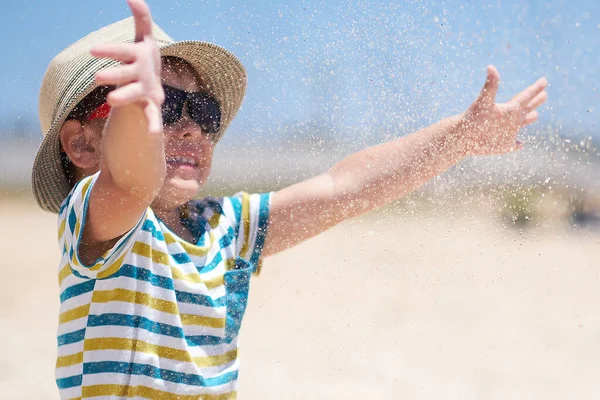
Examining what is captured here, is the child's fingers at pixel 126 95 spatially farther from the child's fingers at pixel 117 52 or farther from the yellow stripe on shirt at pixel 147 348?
the yellow stripe on shirt at pixel 147 348

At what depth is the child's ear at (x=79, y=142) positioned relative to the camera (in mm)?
2279

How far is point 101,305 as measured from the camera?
2.04 m

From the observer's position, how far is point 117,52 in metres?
1.47

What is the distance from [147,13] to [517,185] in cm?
393

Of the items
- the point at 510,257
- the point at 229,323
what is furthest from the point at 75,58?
the point at 510,257

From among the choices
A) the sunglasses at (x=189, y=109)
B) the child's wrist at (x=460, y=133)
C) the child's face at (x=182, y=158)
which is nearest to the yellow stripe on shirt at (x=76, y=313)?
the child's face at (x=182, y=158)

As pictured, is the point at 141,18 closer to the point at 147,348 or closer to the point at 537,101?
the point at 147,348

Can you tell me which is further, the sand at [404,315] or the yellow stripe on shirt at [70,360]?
the sand at [404,315]

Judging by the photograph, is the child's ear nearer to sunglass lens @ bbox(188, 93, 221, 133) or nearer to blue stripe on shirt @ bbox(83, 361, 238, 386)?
sunglass lens @ bbox(188, 93, 221, 133)

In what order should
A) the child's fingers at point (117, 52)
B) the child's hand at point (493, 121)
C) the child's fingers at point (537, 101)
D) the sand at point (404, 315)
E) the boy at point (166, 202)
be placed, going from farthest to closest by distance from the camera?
1. the sand at point (404, 315)
2. the child's fingers at point (537, 101)
3. the child's hand at point (493, 121)
4. the boy at point (166, 202)
5. the child's fingers at point (117, 52)

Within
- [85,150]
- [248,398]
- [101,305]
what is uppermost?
[85,150]

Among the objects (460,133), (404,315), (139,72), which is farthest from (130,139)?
(404,315)

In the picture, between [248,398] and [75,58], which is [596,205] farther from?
A: [75,58]

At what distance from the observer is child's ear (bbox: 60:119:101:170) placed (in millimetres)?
2279
